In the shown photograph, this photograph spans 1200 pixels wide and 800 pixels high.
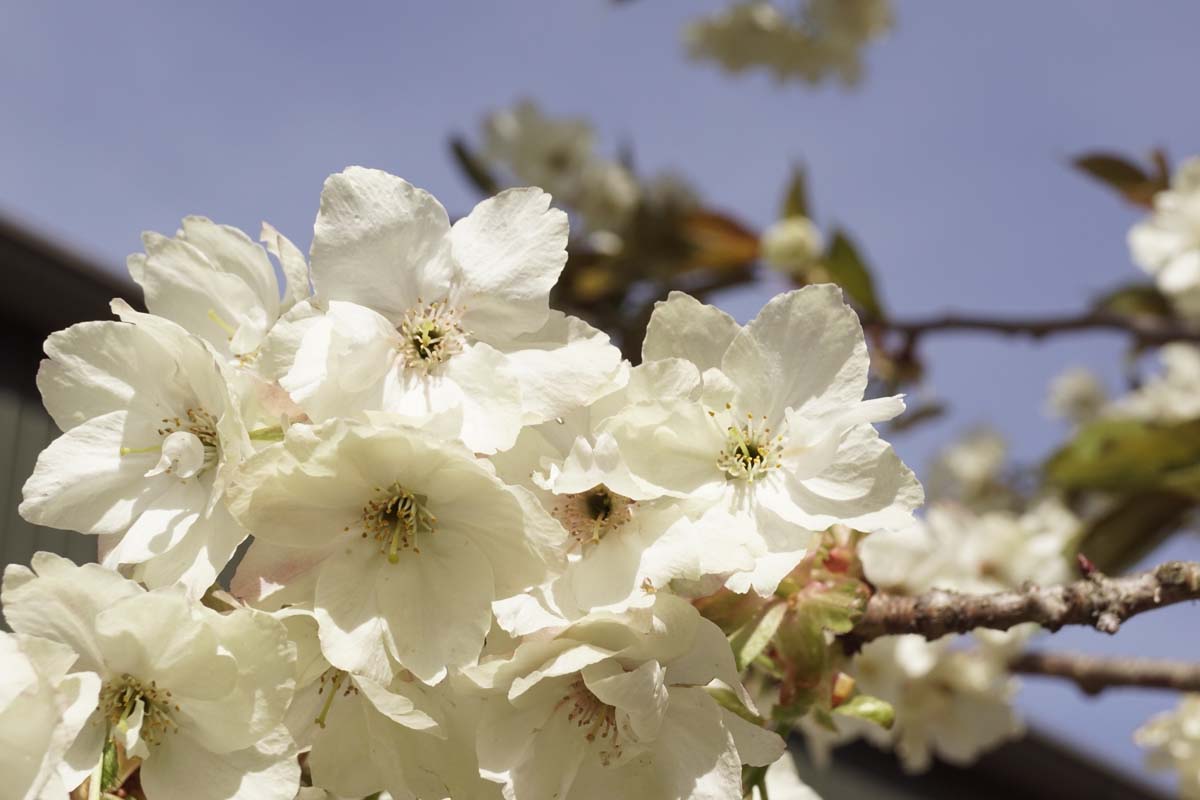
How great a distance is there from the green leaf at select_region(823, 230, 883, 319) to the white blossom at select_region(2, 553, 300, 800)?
7.59ft

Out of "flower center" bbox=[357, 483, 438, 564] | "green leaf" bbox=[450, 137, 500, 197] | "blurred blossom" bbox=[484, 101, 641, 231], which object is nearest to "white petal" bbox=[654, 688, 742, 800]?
"flower center" bbox=[357, 483, 438, 564]

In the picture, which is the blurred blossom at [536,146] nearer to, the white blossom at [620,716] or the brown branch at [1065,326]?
the brown branch at [1065,326]

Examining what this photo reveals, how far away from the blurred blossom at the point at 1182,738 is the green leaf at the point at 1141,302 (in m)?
1.99

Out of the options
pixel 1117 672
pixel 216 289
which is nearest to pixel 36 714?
pixel 216 289

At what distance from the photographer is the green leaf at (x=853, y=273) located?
9.55 ft

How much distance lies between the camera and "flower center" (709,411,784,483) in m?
0.93

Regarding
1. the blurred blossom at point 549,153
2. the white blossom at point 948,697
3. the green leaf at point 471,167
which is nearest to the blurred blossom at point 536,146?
the blurred blossom at point 549,153

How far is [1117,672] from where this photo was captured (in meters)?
1.65

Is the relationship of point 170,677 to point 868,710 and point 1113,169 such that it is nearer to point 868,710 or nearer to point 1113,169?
point 868,710

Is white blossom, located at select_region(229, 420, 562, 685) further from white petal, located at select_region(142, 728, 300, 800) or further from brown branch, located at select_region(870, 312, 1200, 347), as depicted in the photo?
brown branch, located at select_region(870, 312, 1200, 347)

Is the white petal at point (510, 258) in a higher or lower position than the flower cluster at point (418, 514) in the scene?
higher

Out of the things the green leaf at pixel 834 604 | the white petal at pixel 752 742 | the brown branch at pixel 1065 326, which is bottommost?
the white petal at pixel 752 742

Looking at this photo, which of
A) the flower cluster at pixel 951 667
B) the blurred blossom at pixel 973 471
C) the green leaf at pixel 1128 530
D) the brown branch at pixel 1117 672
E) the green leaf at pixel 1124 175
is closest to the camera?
the brown branch at pixel 1117 672

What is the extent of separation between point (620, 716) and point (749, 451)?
233 millimetres
